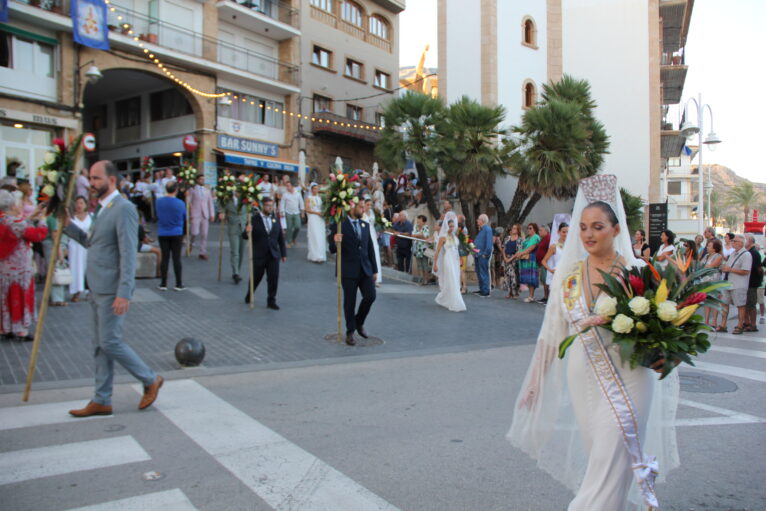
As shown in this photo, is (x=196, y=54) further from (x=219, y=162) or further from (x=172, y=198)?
(x=172, y=198)

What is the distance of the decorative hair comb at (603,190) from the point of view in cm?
352

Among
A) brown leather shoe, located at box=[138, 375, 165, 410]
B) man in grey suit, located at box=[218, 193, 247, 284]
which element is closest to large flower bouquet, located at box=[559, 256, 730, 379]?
brown leather shoe, located at box=[138, 375, 165, 410]

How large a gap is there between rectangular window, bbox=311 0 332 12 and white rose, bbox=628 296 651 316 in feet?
113

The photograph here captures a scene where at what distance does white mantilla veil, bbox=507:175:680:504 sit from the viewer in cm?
323

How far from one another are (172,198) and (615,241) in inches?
395

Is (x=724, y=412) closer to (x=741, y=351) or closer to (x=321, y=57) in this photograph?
(x=741, y=351)

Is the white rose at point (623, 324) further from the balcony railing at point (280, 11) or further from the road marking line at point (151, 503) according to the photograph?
the balcony railing at point (280, 11)

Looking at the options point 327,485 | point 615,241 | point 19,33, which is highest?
point 19,33

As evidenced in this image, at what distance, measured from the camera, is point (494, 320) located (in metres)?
11.8

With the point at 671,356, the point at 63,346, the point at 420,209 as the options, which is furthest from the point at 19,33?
the point at 671,356

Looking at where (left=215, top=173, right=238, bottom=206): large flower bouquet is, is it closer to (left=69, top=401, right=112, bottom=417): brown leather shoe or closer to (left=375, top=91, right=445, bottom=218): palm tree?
(left=69, top=401, right=112, bottom=417): brown leather shoe

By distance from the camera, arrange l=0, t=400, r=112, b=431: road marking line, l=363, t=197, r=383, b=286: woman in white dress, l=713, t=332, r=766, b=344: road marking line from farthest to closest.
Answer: l=713, t=332, r=766, b=344: road marking line
l=363, t=197, r=383, b=286: woman in white dress
l=0, t=400, r=112, b=431: road marking line

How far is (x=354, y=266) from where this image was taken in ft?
28.9

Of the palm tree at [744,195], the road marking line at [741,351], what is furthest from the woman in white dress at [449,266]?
the palm tree at [744,195]
